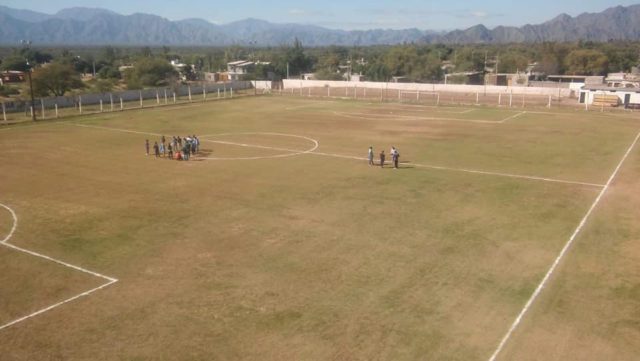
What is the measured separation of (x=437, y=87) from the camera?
95.4 metres

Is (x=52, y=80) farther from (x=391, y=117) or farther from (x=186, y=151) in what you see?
(x=186, y=151)

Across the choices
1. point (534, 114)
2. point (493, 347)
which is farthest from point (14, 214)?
point (534, 114)

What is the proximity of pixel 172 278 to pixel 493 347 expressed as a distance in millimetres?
10640

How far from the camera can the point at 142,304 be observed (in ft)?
53.5

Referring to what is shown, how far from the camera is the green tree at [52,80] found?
7950 cm

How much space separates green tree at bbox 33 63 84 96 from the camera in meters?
79.5

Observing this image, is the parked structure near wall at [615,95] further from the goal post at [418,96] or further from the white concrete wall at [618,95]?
the goal post at [418,96]

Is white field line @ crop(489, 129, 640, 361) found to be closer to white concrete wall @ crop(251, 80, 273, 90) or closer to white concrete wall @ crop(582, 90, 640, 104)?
white concrete wall @ crop(582, 90, 640, 104)

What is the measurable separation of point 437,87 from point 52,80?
6407 cm

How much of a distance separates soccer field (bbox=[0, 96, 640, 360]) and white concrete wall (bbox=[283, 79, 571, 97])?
49406 millimetres

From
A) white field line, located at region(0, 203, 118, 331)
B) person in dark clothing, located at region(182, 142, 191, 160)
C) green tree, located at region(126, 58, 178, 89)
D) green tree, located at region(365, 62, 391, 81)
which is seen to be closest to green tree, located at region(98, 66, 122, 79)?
green tree, located at region(126, 58, 178, 89)

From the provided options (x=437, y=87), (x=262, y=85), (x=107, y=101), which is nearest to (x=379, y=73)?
(x=437, y=87)

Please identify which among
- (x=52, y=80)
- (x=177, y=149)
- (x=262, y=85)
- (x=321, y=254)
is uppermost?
(x=52, y=80)

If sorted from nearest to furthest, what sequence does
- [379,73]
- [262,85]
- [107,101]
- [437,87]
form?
[107,101]
[437,87]
[262,85]
[379,73]
